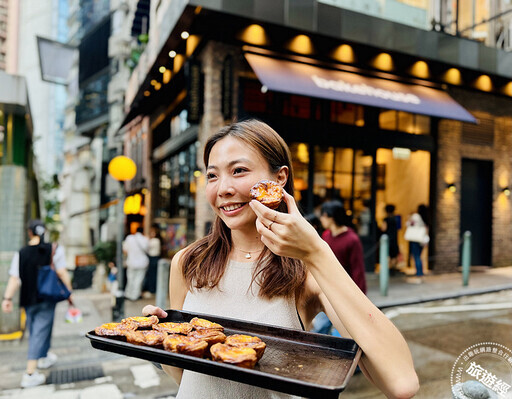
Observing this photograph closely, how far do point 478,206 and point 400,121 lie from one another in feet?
15.3

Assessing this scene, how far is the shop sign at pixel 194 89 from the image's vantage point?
962 centimetres

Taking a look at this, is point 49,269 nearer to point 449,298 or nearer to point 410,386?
point 410,386

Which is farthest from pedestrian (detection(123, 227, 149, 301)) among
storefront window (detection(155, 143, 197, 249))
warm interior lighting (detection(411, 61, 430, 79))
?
warm interior lighting (detection(411, 61, 430, 79))

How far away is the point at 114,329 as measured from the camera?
1.52 meters

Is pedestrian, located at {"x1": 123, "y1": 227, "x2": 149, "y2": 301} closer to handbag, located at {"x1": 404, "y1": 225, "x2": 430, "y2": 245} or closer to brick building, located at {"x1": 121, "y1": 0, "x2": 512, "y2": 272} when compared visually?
brick building, located at {"x1": 121, "y1": 0, "x2": 512, "y2": 272}

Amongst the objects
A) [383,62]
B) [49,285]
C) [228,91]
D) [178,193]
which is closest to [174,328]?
[49,285]

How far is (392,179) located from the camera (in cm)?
1241

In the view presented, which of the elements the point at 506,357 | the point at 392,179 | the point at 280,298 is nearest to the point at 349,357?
the point at 280,298

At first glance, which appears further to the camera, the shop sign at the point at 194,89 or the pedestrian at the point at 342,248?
the shop sign at the point at 194,89

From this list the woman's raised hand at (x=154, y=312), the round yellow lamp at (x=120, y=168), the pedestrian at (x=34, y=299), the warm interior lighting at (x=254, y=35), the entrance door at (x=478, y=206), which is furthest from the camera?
the entrance door at (x=478, y=206)

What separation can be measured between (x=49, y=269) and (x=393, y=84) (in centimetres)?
1004

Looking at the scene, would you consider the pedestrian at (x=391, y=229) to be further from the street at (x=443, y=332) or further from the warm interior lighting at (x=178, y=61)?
the warm interior lighting at (x=178, y=61)

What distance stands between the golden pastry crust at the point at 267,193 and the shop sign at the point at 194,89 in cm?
860

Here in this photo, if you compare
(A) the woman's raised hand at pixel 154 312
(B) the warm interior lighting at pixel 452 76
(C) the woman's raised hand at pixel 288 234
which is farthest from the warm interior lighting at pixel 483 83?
(A) the woman's raised hand at pixel 154 312
